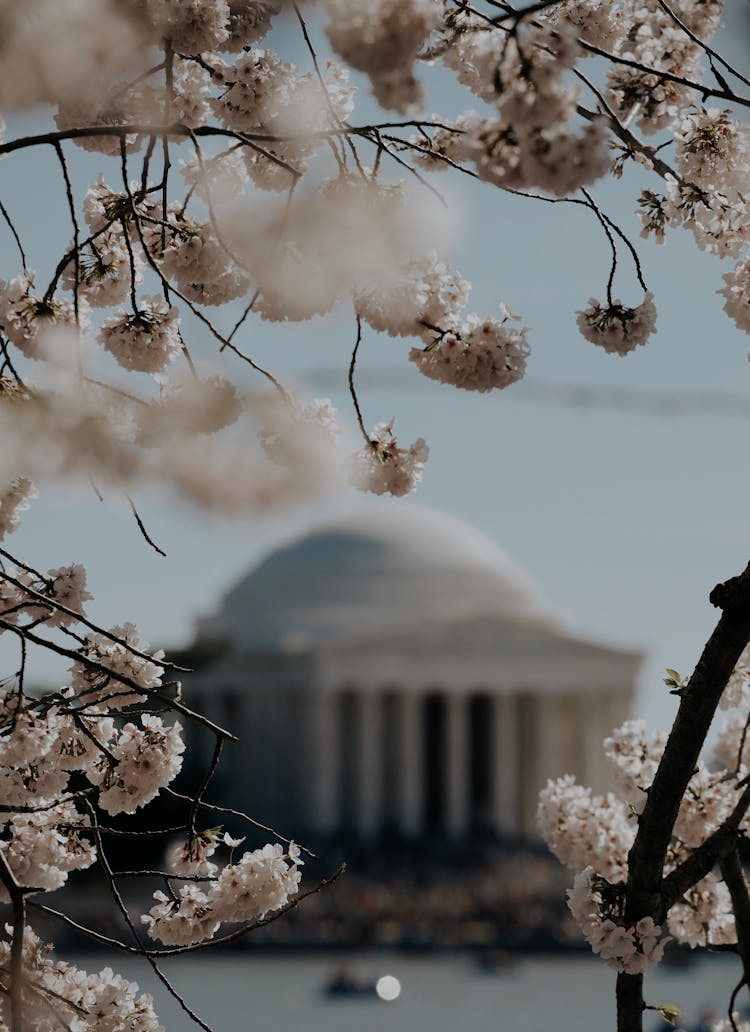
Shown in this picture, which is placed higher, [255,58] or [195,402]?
[255,58]

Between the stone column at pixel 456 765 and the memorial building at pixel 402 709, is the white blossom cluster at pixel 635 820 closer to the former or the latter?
the memorial building at pixel 402 709

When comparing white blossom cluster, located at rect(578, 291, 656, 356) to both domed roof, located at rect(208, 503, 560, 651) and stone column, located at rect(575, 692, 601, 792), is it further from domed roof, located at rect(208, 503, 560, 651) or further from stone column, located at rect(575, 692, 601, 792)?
domed roof, located at rect(208, 503, 560, 651)

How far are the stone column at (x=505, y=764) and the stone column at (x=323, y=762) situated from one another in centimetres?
862

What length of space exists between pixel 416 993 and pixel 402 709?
154 feet

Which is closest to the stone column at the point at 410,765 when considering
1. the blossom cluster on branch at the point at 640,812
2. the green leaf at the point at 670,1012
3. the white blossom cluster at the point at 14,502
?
the blossom cluster on branch at the point at 640,812

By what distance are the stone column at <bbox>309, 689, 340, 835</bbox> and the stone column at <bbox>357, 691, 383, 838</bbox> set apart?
145 cm

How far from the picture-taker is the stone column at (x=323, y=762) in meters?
95.4

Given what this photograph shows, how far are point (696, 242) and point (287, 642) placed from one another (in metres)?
92.1

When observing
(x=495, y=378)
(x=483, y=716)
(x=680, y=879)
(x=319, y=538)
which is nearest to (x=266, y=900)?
(x=680, y=879)

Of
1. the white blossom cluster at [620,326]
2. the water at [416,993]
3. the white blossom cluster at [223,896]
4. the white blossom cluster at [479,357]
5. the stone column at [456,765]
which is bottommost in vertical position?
the white blossom cluster at [223,896]

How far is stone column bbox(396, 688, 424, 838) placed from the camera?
95.1m

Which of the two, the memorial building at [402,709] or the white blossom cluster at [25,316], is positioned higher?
the memorial building at [402,709]

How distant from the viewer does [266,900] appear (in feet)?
23.0

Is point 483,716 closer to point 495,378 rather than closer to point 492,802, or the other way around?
point 492,802
